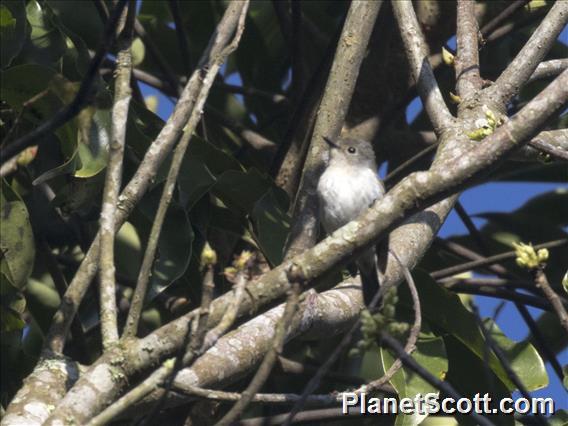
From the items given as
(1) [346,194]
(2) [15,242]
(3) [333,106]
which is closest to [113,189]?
(2) [15,242]

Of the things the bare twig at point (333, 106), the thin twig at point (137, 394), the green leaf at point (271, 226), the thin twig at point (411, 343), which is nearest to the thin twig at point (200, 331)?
the thin twig at point (137, 394)

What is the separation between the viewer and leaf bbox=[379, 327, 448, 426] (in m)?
3.88

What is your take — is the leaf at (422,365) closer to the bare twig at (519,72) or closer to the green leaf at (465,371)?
the green leaf at (465,371)

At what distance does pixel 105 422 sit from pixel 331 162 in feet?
10.7

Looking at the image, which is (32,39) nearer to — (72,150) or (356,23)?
(72,150)

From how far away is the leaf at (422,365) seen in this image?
3.88m

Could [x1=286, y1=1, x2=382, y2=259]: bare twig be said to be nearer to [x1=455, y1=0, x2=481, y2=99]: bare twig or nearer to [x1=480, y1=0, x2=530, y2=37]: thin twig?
[x1=455, y1=0, x2=481, y2=99]: bare twig

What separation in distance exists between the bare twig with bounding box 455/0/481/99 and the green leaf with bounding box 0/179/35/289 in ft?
5.74

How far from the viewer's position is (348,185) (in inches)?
210

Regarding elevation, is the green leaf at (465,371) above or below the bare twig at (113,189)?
below

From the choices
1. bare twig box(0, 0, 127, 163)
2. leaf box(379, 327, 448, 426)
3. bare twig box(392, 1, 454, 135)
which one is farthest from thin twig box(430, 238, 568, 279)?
bare twig box(0, 0, 127, 163)

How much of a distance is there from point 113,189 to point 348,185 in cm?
229

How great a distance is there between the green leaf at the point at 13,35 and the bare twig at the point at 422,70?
161cm

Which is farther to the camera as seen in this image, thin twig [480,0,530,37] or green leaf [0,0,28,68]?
thin twig [480,0,530,37]
